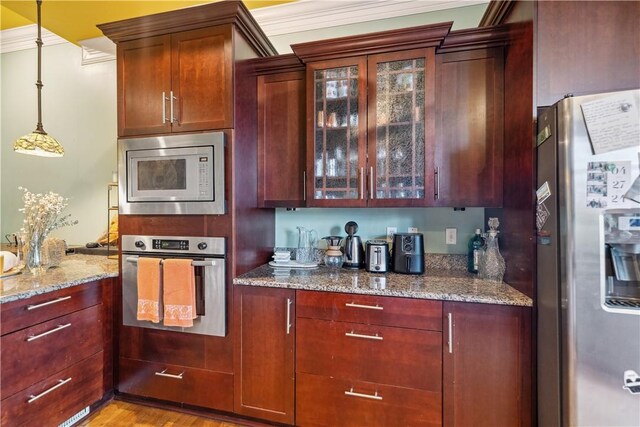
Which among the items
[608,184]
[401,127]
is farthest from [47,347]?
[608,184]

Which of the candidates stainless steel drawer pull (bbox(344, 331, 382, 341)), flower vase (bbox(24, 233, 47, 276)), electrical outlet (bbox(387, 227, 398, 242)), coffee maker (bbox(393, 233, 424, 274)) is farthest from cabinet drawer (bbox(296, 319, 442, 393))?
flower vase (bbox(24, 233, 47, 276))

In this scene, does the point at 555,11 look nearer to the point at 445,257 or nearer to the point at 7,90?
the point at 445,257

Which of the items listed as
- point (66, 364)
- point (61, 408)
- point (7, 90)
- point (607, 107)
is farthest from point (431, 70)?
point (7, 90)

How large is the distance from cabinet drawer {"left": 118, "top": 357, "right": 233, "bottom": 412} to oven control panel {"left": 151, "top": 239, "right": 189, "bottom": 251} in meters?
0.75

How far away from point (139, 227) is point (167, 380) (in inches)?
39.4

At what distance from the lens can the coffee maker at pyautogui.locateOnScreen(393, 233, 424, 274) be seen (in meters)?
1.84

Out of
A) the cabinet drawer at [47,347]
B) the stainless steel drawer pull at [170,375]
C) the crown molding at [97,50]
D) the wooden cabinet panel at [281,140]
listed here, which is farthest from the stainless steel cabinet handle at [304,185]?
the crown molding at [97,50]

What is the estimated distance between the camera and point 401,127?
1.78 metres

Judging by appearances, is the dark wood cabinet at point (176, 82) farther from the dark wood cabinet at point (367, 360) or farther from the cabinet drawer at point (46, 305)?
the dark wood cabinet at point (367, 360)

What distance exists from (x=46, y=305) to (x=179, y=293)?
0.65 m

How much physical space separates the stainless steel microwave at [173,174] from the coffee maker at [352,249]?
0.87 metres

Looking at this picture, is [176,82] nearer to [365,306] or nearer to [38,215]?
[38,215]

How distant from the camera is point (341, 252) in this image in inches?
80.0

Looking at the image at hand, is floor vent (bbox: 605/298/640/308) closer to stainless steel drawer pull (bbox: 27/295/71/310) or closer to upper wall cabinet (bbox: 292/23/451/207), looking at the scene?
upper wall cabinet (bbox: 292/23/451/207)
